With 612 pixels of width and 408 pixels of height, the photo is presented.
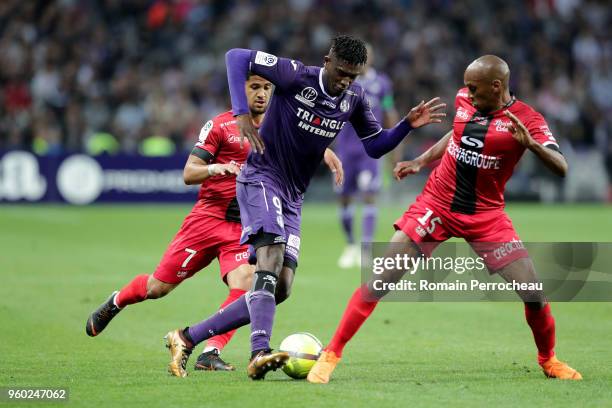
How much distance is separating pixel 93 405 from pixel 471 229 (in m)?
2.94

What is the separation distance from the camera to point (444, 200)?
306 inches

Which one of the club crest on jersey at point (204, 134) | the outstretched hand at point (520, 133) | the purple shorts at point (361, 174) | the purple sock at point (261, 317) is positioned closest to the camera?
the outstretched hand at point (520, 133)

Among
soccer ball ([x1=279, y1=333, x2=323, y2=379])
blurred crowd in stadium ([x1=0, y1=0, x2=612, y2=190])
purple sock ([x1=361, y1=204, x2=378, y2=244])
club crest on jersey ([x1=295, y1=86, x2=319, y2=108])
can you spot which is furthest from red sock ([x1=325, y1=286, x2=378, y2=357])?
blurred crowd in stadium ([x1=0, y1=0, x2=612, y2=190])

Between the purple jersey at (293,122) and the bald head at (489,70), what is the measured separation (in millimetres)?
924

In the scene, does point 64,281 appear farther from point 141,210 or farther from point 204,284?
point 141,210

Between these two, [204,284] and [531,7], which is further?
[531,7]

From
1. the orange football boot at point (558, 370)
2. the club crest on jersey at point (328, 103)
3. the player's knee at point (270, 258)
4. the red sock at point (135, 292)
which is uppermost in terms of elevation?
the club crest on jersey at point (328, 103)

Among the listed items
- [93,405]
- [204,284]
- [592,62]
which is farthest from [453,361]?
[592,62]

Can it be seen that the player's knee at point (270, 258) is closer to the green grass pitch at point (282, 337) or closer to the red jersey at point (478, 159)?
the green grass pitch at point (282, 337)

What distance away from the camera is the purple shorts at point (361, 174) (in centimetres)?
1562

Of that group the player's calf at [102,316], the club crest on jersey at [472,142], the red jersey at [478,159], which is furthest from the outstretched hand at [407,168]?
the player's calf at [102,316]

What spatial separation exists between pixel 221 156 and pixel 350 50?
5.36 feet

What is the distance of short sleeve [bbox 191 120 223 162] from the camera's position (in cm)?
820

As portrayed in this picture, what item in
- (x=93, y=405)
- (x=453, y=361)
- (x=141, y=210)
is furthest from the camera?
(x=141, y=210)
